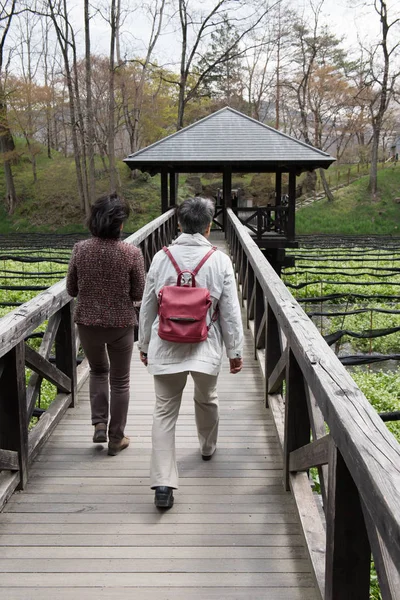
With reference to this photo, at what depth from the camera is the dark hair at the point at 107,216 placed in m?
3.33

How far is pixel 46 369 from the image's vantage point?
3.71 meters

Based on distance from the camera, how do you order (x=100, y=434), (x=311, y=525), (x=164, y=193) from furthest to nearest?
(x=164, y=193)
(x=100, y=434)
(x=311, y=525)

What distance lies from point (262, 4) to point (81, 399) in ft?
84.0

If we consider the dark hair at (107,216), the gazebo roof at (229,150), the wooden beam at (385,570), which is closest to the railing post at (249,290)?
the dark hair at (107,216)

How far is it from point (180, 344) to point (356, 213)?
29036 millimetres

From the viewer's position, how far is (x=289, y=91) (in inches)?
1623

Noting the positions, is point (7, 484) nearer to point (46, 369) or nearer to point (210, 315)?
point (46, 369)

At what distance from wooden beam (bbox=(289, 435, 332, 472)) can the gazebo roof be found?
37.8ft

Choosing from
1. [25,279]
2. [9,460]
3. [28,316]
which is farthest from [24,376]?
[25,279]

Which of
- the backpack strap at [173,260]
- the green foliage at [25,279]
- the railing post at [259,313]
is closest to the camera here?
the backpack strap at [173,260]

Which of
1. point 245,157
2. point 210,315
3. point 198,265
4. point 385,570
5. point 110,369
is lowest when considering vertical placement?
point 110,369

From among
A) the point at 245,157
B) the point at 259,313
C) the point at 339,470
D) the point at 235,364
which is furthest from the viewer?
the point at 245,157

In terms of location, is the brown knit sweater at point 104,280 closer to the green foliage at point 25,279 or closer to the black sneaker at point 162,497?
the black sneaker at point 162,497

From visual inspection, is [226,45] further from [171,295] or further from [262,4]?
[171,295]
